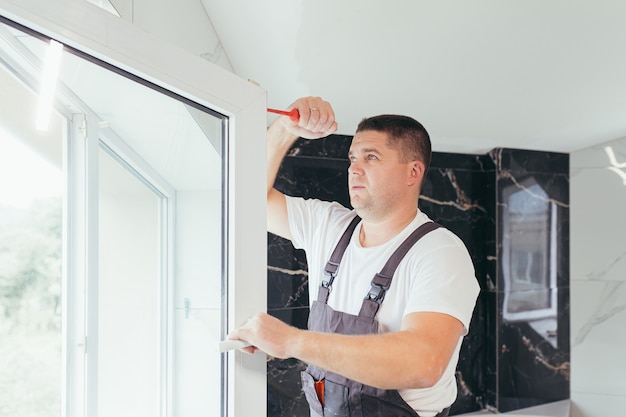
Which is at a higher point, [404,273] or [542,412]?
[404,273]

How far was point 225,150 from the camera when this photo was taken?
1.05 m

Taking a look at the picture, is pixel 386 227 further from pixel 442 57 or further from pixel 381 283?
pixel 442 57

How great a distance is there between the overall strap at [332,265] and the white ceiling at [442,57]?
661mm

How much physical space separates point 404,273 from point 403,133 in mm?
387

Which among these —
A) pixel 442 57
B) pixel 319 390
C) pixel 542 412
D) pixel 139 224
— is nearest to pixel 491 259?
pixel 542 412

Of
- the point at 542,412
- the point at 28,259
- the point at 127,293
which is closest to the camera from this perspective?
the point at 28,259

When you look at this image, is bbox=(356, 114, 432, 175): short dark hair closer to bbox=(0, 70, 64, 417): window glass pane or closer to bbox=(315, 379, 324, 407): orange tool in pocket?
bbox=(315, 379, 324, 407): orange tool in pocket

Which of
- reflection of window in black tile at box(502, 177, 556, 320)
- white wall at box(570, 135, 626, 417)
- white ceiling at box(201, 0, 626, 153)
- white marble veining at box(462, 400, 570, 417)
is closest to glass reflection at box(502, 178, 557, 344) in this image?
reflection of window in black tile at box(502, 177, 556, 320)

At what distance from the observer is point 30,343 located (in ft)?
2.59

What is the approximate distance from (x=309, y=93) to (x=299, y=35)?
0.63 m

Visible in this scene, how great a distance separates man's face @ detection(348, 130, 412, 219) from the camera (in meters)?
1.52

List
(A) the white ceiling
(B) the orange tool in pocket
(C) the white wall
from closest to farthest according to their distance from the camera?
(B) the orange tool in pocket < (A) the white ceiling < (C) the white wall

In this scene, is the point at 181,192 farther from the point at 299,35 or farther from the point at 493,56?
the point at 493,56

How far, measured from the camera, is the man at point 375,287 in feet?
3.54
